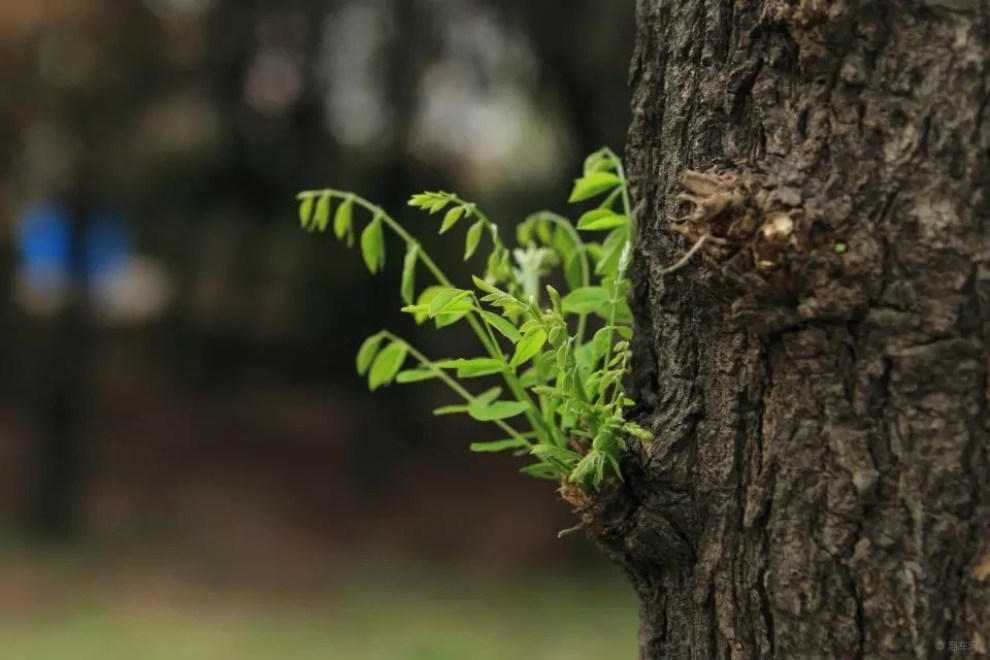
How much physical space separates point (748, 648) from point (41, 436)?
4714 millimetres

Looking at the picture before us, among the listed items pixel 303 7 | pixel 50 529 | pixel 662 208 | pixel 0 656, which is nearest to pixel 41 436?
pixel 50 529

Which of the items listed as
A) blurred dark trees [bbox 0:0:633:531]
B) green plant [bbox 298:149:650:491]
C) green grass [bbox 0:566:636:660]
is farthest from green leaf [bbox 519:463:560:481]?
blurred dark trees [bbox 0:0:633:531]

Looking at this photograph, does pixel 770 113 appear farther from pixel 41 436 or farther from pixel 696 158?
pixel 41 436

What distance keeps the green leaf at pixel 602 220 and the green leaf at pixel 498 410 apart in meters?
0.18

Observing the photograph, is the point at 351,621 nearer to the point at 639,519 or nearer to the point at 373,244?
the point at 373,244

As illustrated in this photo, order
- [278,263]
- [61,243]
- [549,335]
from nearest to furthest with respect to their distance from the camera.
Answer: [549,335] < [278,263] < [61,243]

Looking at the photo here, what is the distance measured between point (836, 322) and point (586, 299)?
0.29 m

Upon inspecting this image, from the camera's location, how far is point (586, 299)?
1.03 meters

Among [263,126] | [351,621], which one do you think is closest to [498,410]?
[351,621]

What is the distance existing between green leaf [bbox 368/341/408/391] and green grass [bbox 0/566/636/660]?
7.96 ft

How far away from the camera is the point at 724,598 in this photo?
0.88 meters

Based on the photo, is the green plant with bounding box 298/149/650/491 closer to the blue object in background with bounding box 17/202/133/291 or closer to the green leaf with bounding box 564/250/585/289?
the green leaf with bounding box 564/250/585/289

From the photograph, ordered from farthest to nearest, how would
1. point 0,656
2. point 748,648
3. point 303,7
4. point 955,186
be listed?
point 303,7 → point 0,656 → point 748,648 → point 955,186

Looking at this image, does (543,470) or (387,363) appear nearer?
(543,470)
